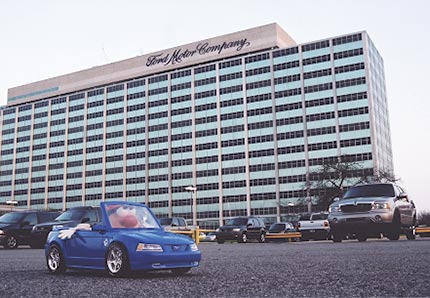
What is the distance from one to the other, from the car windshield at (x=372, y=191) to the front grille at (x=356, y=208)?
871mm

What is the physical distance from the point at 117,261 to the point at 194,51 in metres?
95.1

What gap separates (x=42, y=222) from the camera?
21.0 metres

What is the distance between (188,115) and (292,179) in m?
25.7

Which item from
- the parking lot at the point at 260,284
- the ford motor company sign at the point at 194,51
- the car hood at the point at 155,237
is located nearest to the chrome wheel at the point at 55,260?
the parking lot at the point at 260,284

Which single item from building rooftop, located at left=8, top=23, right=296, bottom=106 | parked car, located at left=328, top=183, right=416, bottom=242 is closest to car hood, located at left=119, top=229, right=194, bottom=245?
parked car, located at left=328, top=183, right=416, bottom=242

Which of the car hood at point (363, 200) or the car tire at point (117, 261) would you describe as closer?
the car tire at point (117, 261)

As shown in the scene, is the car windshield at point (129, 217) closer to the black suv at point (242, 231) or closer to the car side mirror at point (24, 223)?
the car side mirror at point (24, 223)

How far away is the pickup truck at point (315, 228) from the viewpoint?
1000 inches

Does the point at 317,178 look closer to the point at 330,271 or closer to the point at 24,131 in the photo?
the point at 330,271

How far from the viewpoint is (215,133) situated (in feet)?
310

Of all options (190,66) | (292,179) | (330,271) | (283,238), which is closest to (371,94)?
(292,179)

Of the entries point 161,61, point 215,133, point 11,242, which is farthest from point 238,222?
point 161,61

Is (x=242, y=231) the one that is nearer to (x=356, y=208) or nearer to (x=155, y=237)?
(x=356, y=208)

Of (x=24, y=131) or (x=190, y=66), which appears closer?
(x=190, y=66)
